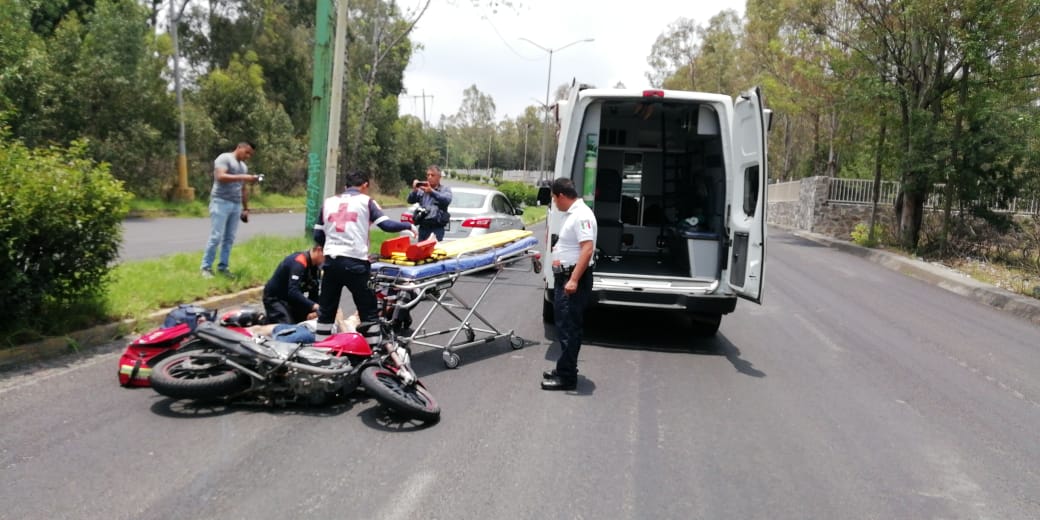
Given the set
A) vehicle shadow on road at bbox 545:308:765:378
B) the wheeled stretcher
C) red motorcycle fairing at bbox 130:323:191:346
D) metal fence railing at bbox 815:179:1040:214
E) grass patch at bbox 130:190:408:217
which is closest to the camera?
red motorcycle fairing at bbox 130:323:191:346

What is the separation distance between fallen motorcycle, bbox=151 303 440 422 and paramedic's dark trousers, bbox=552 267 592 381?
137cm

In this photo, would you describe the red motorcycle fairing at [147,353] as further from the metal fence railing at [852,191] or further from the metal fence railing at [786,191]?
the metal fence railing at [786,191]

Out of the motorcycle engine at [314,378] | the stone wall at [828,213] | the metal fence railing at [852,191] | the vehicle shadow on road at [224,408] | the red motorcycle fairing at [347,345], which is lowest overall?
the vehicle shadow on road at [224,408]

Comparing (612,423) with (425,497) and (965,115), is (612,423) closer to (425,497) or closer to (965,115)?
(425,497)

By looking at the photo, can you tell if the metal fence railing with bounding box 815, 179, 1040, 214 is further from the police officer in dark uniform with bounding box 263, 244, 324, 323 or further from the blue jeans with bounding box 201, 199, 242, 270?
the police officer in dark uniform with bounding box 263, 244, 324, 323

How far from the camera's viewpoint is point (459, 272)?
677 cm

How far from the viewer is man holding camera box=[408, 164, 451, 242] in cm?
1039

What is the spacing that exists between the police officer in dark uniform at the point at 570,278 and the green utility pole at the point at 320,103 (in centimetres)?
712

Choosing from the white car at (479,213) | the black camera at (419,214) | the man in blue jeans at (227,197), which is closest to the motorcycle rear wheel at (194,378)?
the man in blue jeans at (227,197)

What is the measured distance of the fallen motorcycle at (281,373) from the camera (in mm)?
5020

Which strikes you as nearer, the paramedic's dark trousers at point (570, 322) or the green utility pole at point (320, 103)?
the paramedic's dark trousers at point (570, 322)

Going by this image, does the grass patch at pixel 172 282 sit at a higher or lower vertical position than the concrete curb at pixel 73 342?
higher

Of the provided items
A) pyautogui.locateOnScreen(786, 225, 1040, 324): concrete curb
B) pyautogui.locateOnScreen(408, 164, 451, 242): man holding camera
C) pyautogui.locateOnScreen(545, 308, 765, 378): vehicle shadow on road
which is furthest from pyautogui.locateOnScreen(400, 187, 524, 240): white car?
pyautogui.locateOnScreen(786, 225, 1040, 324): concrete curb

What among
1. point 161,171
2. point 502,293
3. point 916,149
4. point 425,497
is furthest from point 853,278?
point 161,171
